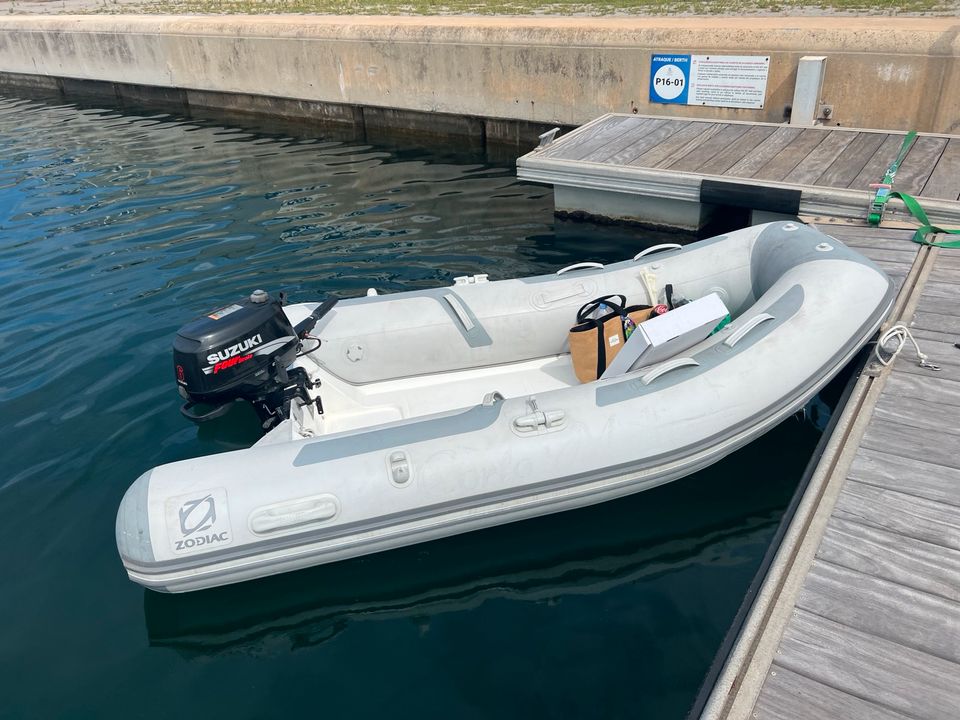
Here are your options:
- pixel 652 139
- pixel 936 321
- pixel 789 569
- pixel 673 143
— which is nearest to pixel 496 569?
pixel 789 569

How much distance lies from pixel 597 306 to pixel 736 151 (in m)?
3.15

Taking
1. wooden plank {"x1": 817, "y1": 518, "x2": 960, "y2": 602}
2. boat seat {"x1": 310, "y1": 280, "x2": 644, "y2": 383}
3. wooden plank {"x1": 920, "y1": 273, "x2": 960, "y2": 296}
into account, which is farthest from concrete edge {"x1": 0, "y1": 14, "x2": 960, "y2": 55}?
wooden plank {"x1": 817, "y1": 518, "x2": 960, "y2": 602}

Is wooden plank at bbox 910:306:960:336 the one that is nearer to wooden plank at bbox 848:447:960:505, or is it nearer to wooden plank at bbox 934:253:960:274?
wooden plank at bbox 934:253:960:274

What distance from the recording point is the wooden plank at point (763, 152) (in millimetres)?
6037

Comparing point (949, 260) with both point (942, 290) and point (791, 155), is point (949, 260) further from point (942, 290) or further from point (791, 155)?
point (791, 155)

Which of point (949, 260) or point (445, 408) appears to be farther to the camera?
point (949, 260)

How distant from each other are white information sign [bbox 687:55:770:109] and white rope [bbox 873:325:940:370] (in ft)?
14.5

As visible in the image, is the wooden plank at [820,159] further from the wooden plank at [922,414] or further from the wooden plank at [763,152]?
Result: the wooden plank at [922,414]

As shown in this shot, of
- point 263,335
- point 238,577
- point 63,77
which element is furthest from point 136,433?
point 63,77

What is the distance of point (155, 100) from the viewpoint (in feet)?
45.0

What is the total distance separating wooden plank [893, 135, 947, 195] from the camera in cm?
533

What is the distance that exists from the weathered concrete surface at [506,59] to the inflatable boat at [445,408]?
3420 mm

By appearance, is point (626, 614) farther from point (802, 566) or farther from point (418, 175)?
point (418, 175)

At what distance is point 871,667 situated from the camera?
7.35 ft
